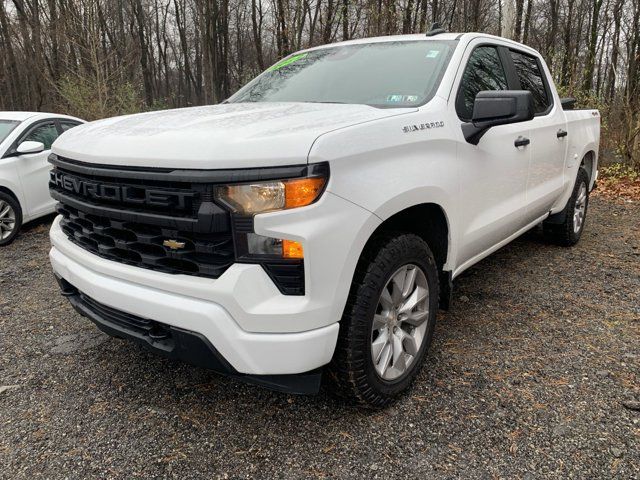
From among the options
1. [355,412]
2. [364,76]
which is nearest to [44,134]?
[364,76]

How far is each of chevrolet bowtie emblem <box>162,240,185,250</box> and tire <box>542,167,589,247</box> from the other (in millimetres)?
3829

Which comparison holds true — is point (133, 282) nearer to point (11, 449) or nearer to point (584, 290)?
point (11, 449)

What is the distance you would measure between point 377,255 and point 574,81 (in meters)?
10.0

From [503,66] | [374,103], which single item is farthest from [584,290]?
[374,103]

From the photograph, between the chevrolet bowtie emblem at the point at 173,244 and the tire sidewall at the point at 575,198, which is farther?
the tire sidewall at the point at 575,198

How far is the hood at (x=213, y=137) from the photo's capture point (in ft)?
5.78

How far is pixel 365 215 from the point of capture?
195 centimetres

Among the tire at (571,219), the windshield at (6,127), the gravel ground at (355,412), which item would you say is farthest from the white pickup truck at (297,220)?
the windshield at (6,127)

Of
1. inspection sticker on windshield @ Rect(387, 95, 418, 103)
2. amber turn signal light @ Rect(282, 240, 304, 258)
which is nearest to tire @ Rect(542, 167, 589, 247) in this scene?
inspection sticker on windshield @ Rect(387, 95, 418, 103)

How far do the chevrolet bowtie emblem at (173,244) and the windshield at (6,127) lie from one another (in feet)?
17.3

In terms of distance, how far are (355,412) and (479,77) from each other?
2.12m

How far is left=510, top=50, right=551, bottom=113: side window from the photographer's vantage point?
3.71 meters

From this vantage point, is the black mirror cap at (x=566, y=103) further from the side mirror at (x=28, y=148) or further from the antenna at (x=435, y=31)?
the side mirror at (x=28, y=148)

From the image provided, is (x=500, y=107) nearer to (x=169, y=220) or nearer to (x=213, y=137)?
(x=213, y=137)
